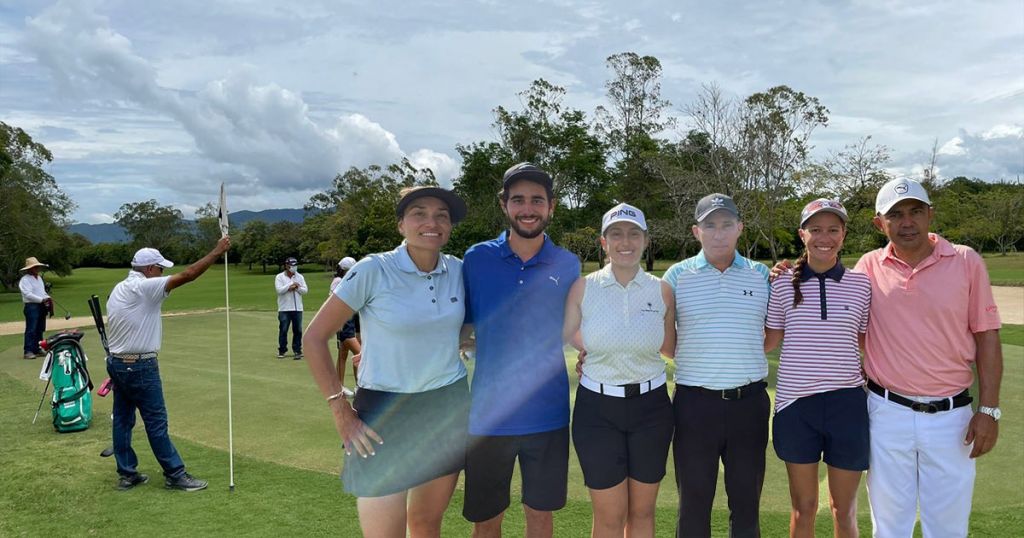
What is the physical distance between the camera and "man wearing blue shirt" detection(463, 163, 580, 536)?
3582mm

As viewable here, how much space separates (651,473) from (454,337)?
52.2 inches

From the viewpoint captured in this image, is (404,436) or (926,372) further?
(926,372)

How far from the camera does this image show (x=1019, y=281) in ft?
103

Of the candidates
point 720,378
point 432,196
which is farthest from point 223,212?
point 720,378

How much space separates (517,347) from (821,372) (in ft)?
5.70

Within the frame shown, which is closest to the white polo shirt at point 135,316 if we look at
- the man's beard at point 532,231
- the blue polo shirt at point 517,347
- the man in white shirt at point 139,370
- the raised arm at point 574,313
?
the man in white shirt at point 139,370

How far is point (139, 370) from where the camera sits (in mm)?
5918

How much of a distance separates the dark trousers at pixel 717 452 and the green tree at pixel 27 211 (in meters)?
47.1

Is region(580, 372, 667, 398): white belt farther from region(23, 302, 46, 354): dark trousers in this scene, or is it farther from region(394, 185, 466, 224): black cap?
region(23, 302, 46, 354): dark trousers

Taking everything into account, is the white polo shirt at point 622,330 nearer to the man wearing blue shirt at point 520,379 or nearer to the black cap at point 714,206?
the man wearing blue shirt at point 520,379

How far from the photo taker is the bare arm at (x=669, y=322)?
3709mm

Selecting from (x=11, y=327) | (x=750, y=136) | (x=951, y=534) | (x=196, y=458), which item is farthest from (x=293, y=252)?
(x=951, y=534)

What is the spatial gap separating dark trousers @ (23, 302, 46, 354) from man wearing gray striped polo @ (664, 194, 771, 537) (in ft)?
48.9

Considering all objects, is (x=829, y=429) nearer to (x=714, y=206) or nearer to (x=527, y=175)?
(x=714, y=206)
